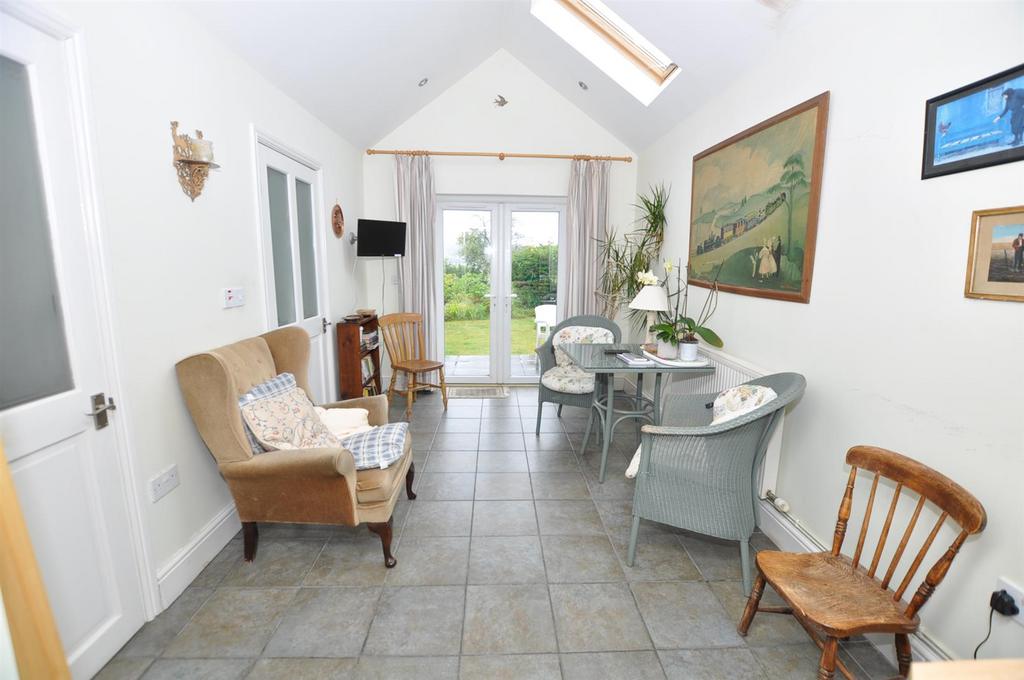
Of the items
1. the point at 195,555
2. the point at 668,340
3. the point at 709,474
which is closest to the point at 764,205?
the point at 668,340

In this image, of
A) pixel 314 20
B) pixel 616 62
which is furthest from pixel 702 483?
pixel 616 62

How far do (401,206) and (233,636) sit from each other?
159 inches

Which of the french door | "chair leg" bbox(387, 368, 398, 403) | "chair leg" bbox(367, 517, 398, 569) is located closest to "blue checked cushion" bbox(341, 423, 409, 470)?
"chair leg" bbox(367, 517, 398, 569)

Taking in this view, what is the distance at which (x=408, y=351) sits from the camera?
4867 millimetres

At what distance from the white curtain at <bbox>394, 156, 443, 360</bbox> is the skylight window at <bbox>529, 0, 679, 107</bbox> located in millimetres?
1840

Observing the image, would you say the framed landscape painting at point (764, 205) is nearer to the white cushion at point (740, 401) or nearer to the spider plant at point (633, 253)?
the white cushion at point (740, 401)

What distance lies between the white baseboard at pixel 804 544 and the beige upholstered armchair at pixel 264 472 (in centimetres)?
190

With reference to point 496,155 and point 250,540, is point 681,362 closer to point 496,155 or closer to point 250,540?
A: point 250,540

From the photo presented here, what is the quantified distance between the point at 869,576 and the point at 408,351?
13.2ft

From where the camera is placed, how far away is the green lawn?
5.49 metres

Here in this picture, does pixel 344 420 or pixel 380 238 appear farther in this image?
pixel 380 238

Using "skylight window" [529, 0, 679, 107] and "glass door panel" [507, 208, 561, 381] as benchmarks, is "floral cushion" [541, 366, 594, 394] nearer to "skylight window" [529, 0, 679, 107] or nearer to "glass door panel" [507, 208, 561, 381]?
"glass door panel" [507, 208, 561, 381]

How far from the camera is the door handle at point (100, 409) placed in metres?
1.66

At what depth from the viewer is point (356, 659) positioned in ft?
5.74
